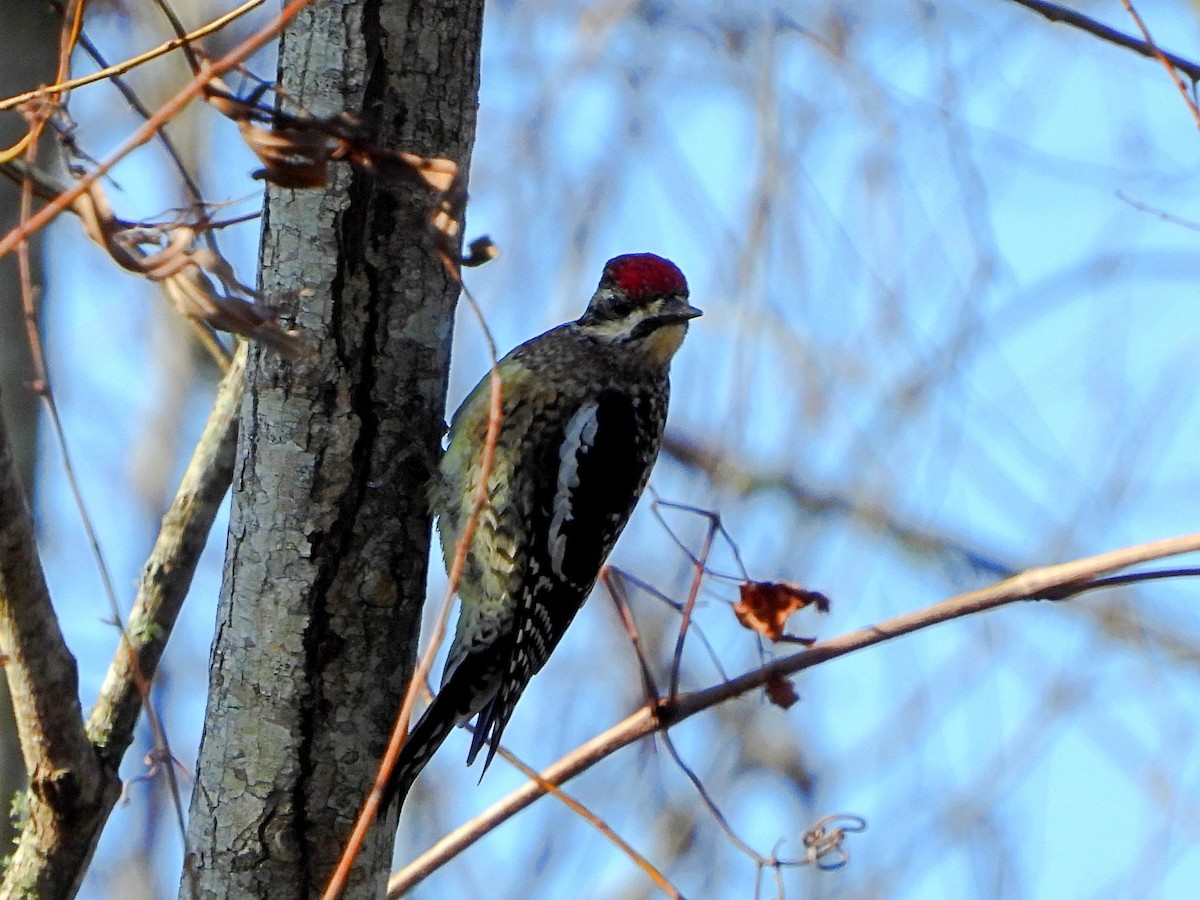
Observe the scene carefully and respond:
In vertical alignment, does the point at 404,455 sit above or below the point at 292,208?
below

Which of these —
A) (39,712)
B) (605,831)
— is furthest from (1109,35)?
(39,712)

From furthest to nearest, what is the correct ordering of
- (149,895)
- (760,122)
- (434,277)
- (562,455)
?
(149,895) < (760,122) < (562,455) < (434,277)

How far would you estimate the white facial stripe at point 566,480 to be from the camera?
368cm

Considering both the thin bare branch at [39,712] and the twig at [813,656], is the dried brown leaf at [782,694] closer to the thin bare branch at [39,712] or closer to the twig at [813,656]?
the twig at [813,656]

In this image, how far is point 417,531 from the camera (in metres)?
2.71

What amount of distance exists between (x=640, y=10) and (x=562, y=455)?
274 cm

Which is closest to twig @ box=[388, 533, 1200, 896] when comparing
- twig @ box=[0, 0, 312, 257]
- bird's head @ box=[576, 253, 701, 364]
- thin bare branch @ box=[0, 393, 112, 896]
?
thin bare branch @ box=[0, 393, 112, 896]

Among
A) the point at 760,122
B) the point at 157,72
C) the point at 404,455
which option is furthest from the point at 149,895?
the point at 404,455

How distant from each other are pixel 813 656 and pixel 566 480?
1652 millimetres

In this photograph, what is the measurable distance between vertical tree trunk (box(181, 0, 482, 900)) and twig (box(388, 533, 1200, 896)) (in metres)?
0.25

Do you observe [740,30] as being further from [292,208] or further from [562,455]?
[292,208]

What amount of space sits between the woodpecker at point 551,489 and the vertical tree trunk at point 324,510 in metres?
0.99

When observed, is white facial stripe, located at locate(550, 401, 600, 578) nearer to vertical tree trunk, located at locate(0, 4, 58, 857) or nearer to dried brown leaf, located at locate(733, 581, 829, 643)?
dried brown leaf, located at locate(733, 581, 829, 643)

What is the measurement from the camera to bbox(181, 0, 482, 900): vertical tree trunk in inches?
96.9
